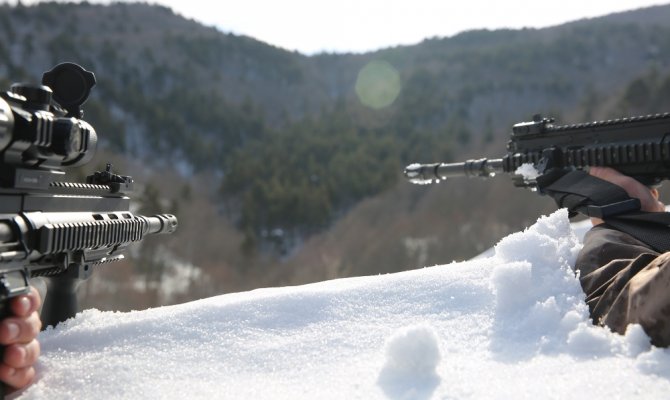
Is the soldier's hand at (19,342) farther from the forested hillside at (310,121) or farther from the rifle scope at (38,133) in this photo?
the forested hillside at (310,121)

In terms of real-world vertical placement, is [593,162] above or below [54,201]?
below

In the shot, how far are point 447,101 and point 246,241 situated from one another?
35.4 m

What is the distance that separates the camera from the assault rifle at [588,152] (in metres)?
2.90

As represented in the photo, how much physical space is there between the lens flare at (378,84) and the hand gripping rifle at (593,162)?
70.6 meters

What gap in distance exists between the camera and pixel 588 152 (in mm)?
3209

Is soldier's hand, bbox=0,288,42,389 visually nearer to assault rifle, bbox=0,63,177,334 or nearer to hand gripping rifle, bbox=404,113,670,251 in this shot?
assault rifle, bbox=0,63,177,334

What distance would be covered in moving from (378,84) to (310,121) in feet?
61.5

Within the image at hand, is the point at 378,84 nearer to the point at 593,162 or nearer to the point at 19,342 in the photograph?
the point at 593,162

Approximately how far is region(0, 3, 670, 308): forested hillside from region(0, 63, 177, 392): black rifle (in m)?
33.9

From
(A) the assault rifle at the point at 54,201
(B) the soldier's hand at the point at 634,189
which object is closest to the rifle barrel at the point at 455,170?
(B) the soldier's hand at the point at 634,189

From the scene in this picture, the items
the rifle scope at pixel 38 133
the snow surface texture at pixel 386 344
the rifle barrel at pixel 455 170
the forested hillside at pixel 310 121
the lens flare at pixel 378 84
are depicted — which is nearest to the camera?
the snow surface texture at pixel 386 344

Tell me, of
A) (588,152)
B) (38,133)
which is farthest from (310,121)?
(38,133)

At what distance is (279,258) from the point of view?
48562 millimetres

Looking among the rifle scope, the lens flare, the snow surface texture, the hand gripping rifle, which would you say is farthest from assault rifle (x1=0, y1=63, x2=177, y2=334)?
the lens flare
